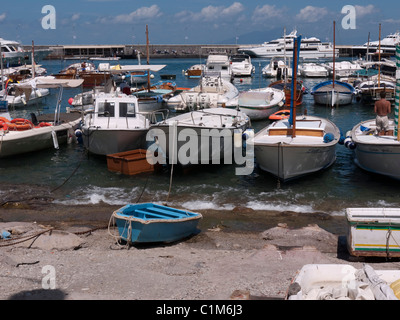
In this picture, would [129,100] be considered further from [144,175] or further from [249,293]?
[249,293]

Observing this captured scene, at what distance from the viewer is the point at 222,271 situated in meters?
9.91

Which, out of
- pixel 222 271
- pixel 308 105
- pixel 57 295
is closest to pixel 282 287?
pixel 222 271

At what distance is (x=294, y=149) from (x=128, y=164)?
6.17 meters

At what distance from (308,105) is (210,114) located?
21759mm

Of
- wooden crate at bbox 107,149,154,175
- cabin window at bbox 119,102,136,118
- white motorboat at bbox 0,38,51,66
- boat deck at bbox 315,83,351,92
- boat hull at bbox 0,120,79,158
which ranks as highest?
white motorboat at bbox 0,38,51,66

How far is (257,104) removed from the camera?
3077 centimetres

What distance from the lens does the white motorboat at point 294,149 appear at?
1680cm

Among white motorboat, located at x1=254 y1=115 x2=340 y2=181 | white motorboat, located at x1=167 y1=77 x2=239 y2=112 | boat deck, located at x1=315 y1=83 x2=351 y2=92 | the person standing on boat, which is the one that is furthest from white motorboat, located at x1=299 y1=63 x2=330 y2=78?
the person standing on boat

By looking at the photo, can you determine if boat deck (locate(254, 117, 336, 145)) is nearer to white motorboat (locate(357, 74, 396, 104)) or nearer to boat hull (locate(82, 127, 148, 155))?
boat hull (locate(82, 127, 148, 155))

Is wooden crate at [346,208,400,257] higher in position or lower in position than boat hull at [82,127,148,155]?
lower

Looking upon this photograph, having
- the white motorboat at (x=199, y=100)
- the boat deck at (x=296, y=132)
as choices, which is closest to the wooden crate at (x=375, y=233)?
the boat deck at (x=296, y=132)

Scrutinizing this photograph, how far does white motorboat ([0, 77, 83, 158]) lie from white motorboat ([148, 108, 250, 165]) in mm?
5523

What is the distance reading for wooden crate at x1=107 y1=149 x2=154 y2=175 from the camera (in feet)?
62.5

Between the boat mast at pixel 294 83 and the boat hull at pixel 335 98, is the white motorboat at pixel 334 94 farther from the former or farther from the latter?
the boat mast at pixel 294 83
